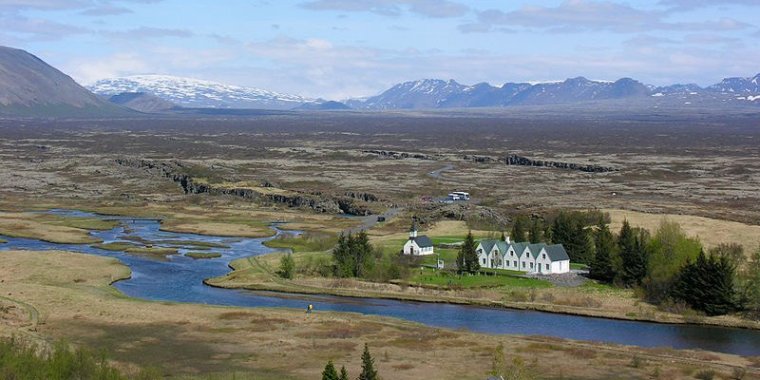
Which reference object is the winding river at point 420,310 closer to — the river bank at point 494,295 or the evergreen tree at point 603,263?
the river bank at point 494,295

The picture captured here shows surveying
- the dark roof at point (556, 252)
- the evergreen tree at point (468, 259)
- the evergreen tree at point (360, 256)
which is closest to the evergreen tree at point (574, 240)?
the dark roof at point (556, 252)

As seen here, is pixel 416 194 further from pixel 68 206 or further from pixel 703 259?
pixel 703 259

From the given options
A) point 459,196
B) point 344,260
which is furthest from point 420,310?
point 459,196

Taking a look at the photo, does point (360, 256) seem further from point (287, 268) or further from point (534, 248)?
point (534, 248)

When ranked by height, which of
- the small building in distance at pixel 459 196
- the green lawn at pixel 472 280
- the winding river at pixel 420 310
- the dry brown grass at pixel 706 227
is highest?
the dry brown grass at pixel 706 227

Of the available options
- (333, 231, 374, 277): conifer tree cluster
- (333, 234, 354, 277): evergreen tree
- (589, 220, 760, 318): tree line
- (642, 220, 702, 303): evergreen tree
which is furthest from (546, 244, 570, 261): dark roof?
(333, 234, 354, 277): evergreen tree

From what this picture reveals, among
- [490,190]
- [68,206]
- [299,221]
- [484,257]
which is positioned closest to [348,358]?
[484,257]

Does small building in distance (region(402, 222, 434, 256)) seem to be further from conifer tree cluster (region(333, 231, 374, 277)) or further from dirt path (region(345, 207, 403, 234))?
dirt path (region(345, 207, 403, 234))
